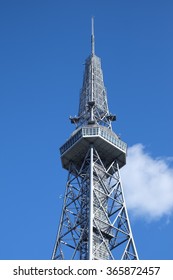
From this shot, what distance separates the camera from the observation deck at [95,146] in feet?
287

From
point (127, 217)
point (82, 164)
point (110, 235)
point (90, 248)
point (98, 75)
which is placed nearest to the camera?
point (90, 248)

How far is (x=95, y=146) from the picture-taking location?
89.4 meters

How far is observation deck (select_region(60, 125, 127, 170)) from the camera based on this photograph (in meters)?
87.6

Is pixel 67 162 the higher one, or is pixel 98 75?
pixel 98 75

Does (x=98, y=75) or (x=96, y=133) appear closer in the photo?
(x=96, y=133)

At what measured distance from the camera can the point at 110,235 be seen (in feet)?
263

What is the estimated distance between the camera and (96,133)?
8731cm

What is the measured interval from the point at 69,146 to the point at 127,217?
1480 cm
